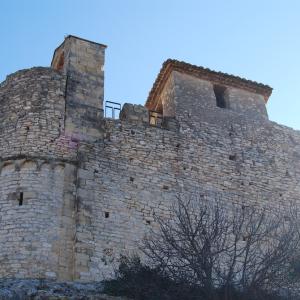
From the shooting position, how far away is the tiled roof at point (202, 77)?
15.9 m

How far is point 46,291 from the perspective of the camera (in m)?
8.35

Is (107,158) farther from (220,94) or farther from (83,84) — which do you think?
(220,94)

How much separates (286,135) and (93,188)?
21.2 ft

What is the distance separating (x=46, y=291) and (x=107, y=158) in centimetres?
492

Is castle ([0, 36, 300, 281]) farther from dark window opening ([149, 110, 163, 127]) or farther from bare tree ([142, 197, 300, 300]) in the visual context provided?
bare tree ([142, 197, 300, 300])

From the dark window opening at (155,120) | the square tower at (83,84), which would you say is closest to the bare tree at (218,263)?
the square tower at (83,84)

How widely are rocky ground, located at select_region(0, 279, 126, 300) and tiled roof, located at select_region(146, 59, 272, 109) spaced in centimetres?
819

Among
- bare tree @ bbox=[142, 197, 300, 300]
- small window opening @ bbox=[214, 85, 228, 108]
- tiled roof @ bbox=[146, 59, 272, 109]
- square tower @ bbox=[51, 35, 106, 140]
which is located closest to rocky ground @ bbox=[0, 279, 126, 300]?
bare tree @ bbox=[142, 197, 300, 300]

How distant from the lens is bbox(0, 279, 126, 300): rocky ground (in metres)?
8.16

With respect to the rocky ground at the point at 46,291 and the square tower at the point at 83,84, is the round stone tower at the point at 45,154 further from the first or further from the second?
the rocky ground at the point at 46,291

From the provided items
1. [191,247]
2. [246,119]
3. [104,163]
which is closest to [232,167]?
[246,119]

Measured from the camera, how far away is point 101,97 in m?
13.7

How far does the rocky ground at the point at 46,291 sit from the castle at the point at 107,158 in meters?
1.79

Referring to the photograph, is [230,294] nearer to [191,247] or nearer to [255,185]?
[191,247]
